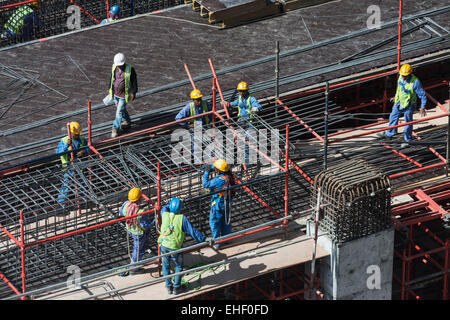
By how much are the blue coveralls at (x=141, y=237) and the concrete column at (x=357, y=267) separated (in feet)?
12.5

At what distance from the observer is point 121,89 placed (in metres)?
34.1

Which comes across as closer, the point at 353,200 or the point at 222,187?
the point at 353,200

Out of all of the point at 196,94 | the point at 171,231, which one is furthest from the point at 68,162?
the point at 171,231

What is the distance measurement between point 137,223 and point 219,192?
2022 mm

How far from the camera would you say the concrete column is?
30594 mm

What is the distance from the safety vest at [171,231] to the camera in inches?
1140

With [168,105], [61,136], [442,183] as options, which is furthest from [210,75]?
[442,183]

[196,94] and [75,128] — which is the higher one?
[196,94]

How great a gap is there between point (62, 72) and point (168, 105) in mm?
3670

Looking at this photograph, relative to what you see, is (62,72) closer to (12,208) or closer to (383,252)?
(12,208)

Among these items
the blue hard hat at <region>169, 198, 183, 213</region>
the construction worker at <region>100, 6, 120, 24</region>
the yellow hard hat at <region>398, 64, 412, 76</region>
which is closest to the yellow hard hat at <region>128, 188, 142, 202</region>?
the blue hard hat at <region>169, 198, 183, 213</region>

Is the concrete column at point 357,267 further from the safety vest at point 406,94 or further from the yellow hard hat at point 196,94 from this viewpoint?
the yellow hard hat at point 196,94

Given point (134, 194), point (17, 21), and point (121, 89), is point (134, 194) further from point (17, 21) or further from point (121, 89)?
point (17, 21)

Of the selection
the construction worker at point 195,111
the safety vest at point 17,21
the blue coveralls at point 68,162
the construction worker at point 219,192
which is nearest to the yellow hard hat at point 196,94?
the construction worker at point 195,111
